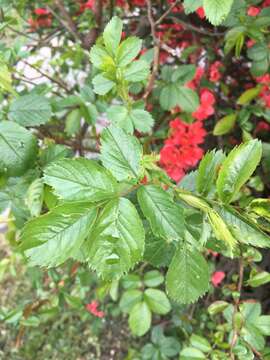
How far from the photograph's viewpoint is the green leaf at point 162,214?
517 millimetres

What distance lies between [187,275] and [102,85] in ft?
1.21

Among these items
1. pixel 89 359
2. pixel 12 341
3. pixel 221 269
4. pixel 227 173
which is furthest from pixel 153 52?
pixel 12 341

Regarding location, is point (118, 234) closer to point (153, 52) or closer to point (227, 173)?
point (227, 173)

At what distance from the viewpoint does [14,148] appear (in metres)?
0.75

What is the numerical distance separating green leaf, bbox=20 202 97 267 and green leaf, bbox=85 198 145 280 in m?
0.01

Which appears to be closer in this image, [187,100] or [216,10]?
[216,10]

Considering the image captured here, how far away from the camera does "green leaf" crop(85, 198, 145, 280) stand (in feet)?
1.61

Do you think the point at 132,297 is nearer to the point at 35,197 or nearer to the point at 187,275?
the point at 35,197

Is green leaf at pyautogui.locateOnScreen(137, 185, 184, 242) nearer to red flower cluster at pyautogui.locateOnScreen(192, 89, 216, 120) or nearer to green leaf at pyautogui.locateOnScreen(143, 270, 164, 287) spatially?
green leaf at pyautogui.locateOnScreen(143, 270, 164, 287)

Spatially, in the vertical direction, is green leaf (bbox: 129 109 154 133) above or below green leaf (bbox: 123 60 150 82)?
below

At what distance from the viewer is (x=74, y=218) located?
1.65ft

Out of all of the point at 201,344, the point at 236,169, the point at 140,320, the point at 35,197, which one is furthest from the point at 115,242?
the point at 140,320

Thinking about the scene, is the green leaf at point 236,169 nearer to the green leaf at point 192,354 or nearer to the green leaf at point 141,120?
the green leaf at point 141,120

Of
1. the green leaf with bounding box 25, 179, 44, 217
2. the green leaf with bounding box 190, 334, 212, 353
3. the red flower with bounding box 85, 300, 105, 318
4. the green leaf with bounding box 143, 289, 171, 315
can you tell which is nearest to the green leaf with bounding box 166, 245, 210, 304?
the green leaf with bounding box 25, 179, 44, 217
